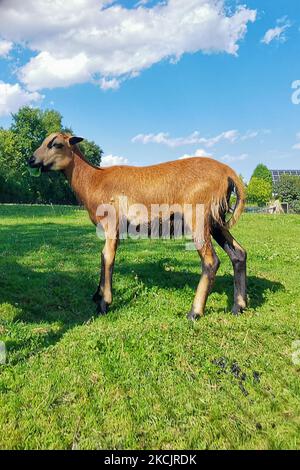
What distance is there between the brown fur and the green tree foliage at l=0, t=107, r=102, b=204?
56463 mm

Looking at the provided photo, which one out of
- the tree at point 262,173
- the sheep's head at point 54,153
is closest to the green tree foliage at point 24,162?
the sheep's head at point 54,153

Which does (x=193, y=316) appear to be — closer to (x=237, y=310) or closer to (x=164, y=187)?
(x=237, y=310)

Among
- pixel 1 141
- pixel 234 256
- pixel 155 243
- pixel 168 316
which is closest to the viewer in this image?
pixel 168 316

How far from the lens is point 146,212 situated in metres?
7.77

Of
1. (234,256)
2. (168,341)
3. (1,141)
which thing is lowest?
(168,341)

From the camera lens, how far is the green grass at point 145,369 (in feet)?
13.2

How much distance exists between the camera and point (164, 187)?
7.65 metres

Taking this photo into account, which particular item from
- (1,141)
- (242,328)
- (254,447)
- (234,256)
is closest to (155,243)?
(234,256)

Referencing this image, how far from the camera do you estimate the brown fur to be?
7.49m

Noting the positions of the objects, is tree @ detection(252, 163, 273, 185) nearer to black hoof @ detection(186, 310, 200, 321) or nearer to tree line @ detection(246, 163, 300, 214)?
tree line @ detection(246, 163, 300, 214)

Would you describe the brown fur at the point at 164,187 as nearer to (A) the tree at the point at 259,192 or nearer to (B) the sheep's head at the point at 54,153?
(B) the sheep's head at the point at 54,153

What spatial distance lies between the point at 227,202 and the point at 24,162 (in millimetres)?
68977
